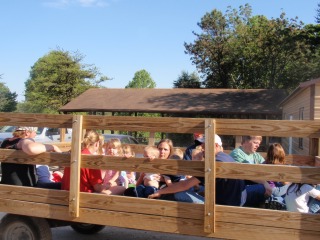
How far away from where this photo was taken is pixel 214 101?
29078 mm

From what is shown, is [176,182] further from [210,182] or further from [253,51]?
[253,51]

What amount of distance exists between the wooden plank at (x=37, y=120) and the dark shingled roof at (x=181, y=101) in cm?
2263

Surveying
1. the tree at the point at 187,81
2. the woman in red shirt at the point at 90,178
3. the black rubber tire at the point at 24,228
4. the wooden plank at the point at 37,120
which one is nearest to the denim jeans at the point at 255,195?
the woman in red shirt at the point at 90,178

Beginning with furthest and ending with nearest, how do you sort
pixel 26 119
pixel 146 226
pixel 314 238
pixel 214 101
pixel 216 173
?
pixel 214 101 → pixel 26 119 → pixel 146 226 → pixel 216 173 → pixel 314 238

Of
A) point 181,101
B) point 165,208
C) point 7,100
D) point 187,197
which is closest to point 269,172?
point 187,197

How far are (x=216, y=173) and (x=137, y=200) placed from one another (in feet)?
2.56

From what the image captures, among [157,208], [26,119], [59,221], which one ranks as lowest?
[59,221]

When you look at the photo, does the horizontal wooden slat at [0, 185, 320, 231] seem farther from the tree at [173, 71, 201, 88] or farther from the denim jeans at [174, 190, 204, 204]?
the tree at [173, 71, 201, 88]

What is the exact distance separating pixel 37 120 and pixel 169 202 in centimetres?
162

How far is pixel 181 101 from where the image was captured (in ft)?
97.3

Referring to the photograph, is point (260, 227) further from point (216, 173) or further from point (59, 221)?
point (59, 221)

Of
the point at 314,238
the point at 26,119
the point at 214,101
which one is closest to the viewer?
the point at 314,238

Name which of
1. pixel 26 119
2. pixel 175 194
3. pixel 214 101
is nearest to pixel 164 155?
pixel 175 194

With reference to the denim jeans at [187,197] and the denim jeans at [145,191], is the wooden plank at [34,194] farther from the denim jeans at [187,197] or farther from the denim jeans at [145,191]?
the denim jeans at [187,197]
